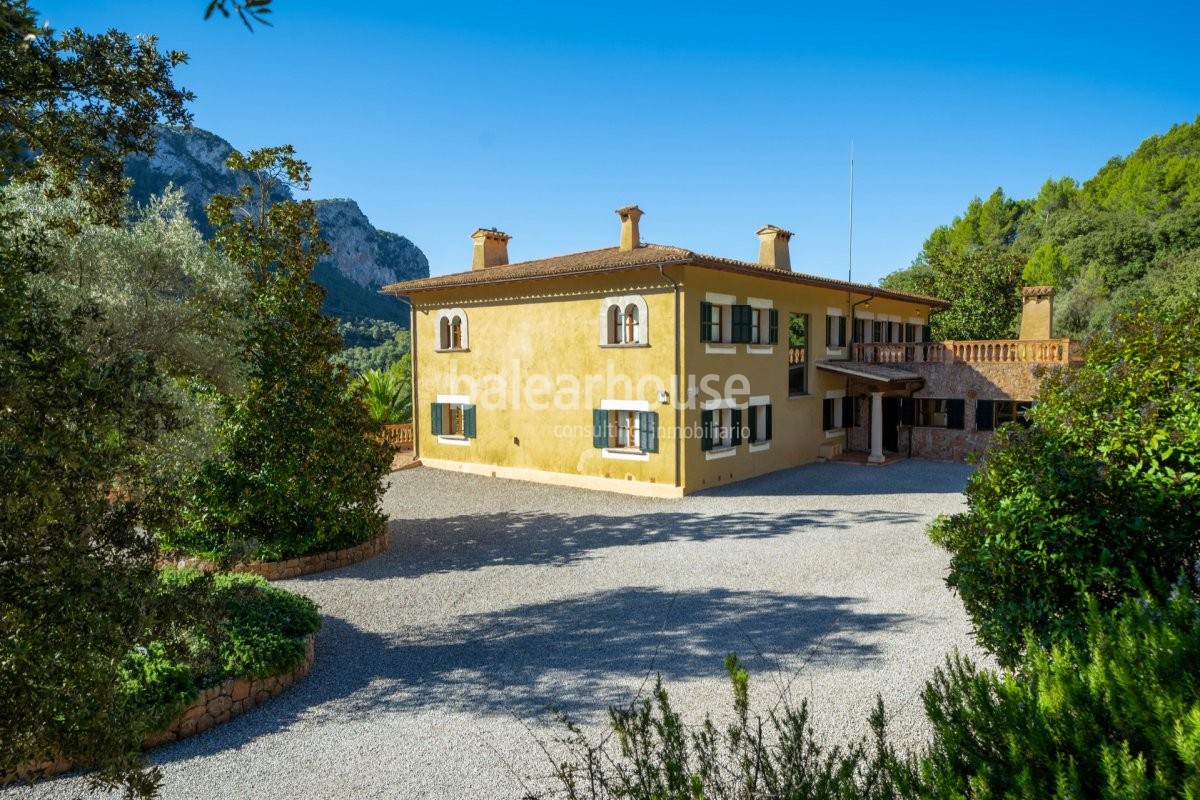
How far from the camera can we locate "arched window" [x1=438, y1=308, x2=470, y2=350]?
22828mm

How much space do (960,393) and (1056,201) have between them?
193 ft

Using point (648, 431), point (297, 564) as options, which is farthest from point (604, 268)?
point (297, 564)

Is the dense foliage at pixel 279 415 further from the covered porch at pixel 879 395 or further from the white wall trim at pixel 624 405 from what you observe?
the covered porch at pixel 879 395

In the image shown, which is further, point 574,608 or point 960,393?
point 960,393

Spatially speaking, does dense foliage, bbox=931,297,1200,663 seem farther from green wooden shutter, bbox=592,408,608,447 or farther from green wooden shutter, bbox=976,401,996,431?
green wooden shutter, bbox=976,401,996,431

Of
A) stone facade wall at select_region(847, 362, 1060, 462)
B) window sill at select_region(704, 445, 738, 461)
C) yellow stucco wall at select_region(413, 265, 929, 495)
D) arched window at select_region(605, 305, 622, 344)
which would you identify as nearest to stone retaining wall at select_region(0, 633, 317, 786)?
yellow stucco wall at select_region(413, 265, 929, 495)

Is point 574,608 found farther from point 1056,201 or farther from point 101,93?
point 1056,201

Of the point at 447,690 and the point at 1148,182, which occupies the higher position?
the point at 1148,182

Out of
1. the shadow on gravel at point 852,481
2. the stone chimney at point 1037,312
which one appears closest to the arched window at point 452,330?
the shadow on gravel at point 852,481

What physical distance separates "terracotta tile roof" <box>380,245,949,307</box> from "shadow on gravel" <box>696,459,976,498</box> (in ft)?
18.6

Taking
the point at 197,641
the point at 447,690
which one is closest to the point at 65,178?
the point at 197,641

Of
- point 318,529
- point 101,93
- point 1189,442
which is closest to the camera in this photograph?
point 1189,442

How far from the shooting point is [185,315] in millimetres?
11852

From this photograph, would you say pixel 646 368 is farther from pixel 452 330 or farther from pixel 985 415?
pixel 985 415
